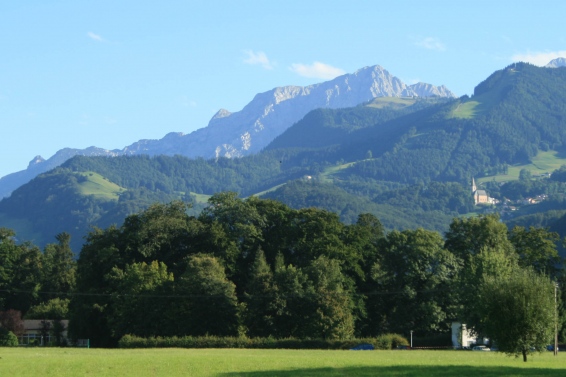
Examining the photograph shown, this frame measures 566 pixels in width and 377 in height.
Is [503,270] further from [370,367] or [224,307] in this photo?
[370,367]

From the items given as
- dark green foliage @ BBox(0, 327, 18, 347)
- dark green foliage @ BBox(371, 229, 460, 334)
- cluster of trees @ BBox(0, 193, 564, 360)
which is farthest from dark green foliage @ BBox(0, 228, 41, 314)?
dark green foliage @ BBox(371, 229, 460, 334)

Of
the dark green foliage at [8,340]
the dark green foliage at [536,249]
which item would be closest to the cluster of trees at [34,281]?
the dark green foliage at [8,340]

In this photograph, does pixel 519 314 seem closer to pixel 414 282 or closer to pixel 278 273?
pixel 278 273

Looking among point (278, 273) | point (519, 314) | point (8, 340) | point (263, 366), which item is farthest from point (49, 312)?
point (519, 314)

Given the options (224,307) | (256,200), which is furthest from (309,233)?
(224,307)

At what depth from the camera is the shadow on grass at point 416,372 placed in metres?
49.4

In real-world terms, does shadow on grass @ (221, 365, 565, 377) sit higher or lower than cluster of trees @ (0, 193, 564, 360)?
lower

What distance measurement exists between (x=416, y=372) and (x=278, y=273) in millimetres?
41723

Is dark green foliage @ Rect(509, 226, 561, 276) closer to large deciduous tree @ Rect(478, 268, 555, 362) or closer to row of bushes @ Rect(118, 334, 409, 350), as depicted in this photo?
row of bushes @ Rect(118, 334, 409, 350)

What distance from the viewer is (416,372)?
166ft

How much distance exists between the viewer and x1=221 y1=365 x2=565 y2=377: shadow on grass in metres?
49.4

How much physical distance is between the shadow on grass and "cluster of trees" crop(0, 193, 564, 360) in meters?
33.5

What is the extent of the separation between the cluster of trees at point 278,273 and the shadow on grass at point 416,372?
3349 centimetres

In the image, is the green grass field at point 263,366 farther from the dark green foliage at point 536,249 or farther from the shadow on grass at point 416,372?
the dark green foliage at point 536,249
